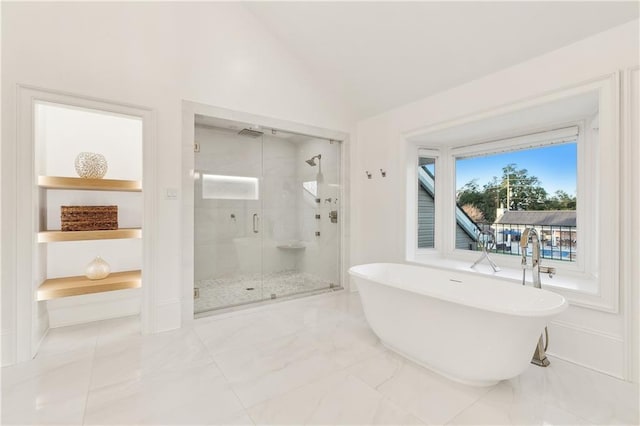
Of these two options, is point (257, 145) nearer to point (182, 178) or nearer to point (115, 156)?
point (182, 178)

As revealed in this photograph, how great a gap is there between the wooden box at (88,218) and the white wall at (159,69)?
392mm

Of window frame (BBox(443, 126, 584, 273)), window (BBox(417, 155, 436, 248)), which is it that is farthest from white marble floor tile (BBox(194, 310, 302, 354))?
window frame (BBox(443, 126, 584, 273))

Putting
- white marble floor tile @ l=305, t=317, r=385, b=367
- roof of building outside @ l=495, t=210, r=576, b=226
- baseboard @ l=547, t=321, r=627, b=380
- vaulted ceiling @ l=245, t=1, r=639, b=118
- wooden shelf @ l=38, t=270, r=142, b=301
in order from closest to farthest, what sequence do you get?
baseboard @ l=547, t=321, r=627, b=380
vaulted ceiling @ l=245, t=1, r=639, b=118
white marble floor tile @ l=305, t=317, r=385, b=367
wooden shelf @ l=38, t=270, r=142, b=301
roof of building outside @ l=495, t=210, r=576, b=226

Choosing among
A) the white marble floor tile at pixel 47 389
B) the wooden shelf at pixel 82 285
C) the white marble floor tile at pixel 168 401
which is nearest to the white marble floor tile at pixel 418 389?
the white marble floor tile at pixel 168 401

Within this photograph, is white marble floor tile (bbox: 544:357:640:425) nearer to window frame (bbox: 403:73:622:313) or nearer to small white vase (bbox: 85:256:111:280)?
window frame (bbox: 403:73:622:313)

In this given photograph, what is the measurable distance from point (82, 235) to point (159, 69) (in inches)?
62.1

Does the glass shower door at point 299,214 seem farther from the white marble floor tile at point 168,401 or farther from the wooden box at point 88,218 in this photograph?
the white marble floor tile at point 168,401

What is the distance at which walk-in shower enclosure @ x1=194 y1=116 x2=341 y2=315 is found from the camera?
313 centimetres

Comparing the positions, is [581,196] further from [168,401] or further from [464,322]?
[168,401]

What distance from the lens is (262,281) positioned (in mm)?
3535

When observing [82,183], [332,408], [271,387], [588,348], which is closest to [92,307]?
[82,183]

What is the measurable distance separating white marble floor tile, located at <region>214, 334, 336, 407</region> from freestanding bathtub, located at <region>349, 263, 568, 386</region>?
21.9 inches

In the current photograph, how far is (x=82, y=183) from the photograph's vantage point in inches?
94.7

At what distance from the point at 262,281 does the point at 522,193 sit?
10.0ft
